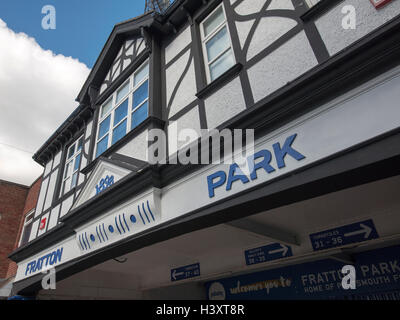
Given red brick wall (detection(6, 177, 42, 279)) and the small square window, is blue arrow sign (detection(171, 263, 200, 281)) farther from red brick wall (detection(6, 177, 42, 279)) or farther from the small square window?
red brick wall (detection(6, 177, 42, 279))

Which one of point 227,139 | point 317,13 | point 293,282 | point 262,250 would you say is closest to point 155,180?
point 227,139

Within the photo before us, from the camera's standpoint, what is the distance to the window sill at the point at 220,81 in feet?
13.7

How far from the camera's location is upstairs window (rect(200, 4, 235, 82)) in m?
4.77

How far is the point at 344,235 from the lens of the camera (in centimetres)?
441

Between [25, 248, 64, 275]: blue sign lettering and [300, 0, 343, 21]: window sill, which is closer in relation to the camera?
[300, 0, 343, 21]: window sill

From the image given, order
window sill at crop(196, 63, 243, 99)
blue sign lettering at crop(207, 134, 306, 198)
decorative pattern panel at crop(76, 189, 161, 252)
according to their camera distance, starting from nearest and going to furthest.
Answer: blue sign lettering at crop(207, 134, 306, 198)
window sill at crop(196, 63, 243, 99)
decorative pattern panel at crop(76, 189, 161, 252)

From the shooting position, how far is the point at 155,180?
14.4 ft

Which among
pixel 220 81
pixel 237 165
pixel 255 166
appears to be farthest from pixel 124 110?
pixel 255 166

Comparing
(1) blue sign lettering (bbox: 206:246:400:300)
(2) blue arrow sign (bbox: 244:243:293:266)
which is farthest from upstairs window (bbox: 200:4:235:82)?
(1) blue sign lettering (bbox: 206:246:400:300)

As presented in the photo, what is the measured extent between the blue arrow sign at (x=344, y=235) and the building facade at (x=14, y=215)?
11561 mm

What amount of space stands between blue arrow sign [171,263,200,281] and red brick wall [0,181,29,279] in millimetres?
8874

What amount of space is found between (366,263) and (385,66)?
3754 millimetres

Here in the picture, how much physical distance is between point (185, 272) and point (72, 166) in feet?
15.0
